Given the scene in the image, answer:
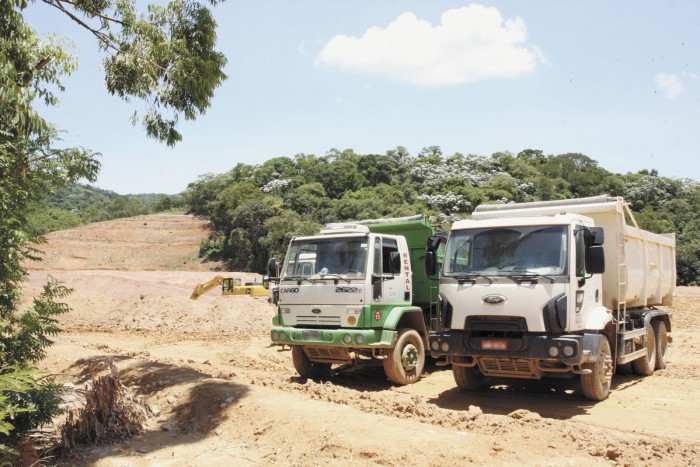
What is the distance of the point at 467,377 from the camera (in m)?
10.0

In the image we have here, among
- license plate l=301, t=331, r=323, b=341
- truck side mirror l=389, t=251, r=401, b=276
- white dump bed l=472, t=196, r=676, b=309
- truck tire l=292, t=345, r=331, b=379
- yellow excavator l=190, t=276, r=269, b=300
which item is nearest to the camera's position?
white dump bed l=472, t=196, r=676, b=309

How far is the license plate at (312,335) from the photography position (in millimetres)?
10328

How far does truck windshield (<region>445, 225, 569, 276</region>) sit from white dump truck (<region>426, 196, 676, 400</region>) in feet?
0.05

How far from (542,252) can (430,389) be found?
3522 mm

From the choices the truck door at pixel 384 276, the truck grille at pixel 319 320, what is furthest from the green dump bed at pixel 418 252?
the truck grille at pixel 319 320

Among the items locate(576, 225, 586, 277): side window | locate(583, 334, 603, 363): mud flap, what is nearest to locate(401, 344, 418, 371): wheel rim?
locate(583, 334, 603, 363): mud flap

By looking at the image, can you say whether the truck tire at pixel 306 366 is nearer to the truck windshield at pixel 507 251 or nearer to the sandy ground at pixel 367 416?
the sandy ground at pixel 367 416

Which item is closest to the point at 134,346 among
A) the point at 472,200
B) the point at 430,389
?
the point at 430,389

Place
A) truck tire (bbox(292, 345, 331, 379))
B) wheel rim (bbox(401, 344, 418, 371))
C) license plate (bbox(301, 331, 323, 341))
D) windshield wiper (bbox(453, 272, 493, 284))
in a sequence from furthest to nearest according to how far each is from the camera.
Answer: truck tire (bbox(292, 345, 331, 379))
wheel rim (bbox(401, 344, 418, 371))
license plate (bbox(301, 331, 323, 341))
windshield wiper (bbox(453, 272, 493, 284))

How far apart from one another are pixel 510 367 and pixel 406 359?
245 cm

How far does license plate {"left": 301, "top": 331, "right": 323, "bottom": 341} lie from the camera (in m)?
Result: 10.3

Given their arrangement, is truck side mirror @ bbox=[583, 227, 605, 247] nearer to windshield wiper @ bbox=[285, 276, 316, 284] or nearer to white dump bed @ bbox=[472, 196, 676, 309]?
white dump bed @ bbox=[472, 196, 676, 309]

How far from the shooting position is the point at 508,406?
9.29 metres

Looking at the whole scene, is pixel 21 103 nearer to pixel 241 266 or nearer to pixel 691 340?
pixel 691 340
